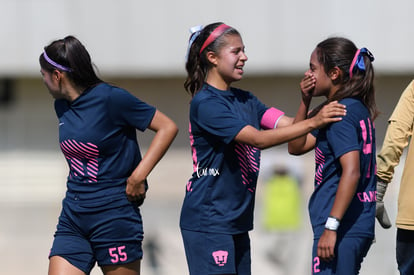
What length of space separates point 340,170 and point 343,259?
46 centimetres

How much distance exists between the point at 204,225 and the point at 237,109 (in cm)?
67

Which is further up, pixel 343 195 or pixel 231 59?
pixel 231 59

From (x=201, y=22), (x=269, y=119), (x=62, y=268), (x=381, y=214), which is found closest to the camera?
(x=62, y=268)

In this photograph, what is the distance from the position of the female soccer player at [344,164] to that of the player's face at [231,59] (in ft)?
1.25

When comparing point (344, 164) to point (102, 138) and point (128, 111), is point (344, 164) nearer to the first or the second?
point (128, 111)

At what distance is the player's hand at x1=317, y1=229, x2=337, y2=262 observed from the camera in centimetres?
416

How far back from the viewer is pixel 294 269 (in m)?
10.2

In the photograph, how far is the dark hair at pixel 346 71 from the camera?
438 centimetres

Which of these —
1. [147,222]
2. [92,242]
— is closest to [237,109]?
[92,242]

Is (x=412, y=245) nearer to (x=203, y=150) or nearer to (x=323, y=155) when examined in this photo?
(x=323, y=155)

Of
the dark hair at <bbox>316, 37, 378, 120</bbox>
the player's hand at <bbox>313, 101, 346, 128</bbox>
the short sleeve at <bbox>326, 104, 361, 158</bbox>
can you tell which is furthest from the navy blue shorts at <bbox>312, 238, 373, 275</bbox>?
the dark hair at <bbox>316, 37, 378, 120</bbox>

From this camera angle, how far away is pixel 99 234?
4.75 meters

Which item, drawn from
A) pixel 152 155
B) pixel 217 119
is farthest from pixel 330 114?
pixel 152 155

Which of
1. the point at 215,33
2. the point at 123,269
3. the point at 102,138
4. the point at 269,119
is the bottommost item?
the point at 123,269
